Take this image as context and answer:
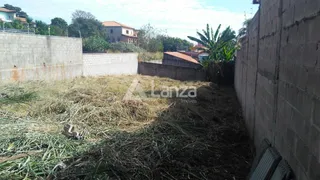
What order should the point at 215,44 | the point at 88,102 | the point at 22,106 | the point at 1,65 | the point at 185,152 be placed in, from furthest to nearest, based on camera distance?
the point at 215,44 < the point at 1,65 < the point at 88,102 < the point at 22,106 < the point at 185,152

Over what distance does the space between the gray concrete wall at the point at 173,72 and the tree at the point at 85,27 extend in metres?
37.0

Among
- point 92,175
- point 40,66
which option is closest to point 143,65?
point 40,66

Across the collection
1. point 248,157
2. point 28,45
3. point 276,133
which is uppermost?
point 28,45

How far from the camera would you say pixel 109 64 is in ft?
47.1

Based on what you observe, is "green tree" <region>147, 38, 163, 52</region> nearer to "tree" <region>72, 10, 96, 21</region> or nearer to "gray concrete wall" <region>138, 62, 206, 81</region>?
"gray concrete wall" <region>138, 62, 206, 81</region>

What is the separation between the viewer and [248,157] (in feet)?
12.3

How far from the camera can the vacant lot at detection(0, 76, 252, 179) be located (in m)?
3.10

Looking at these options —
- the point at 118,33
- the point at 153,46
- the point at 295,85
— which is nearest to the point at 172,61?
the point at 153,46

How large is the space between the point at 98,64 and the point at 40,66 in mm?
4138

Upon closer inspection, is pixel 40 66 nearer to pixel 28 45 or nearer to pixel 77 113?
pixel 28 45

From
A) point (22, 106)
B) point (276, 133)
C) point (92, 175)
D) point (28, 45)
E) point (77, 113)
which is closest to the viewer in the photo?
point (276, 133)

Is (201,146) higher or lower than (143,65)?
lower

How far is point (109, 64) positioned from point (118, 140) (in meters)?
10.7

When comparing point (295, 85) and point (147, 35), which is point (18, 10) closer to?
point (147, 35)
